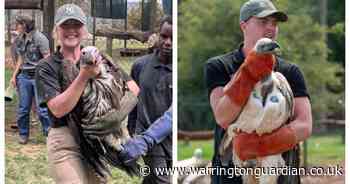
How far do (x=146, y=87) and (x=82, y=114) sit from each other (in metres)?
0.41

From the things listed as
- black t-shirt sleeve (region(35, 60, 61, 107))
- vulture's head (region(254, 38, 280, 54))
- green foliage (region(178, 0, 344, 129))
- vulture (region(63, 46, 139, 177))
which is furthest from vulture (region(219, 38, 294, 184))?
black t-shirt sleeve (region(35, 60, 61, 107))

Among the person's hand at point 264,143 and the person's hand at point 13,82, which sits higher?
A: the person's hand at point 13,82

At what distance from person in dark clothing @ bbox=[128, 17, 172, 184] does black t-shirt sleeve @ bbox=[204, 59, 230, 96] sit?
0.23m

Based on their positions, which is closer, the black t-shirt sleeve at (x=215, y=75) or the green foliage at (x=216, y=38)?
the black t-shirt sleeve at (x=215, y=75)

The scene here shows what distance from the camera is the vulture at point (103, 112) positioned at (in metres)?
4.18

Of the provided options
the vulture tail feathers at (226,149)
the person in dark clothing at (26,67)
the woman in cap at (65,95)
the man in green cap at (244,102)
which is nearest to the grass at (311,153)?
the vulture tail feathers at (226,149)

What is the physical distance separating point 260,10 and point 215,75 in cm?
45

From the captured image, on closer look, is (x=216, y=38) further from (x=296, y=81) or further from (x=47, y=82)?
(x=47, y=82)

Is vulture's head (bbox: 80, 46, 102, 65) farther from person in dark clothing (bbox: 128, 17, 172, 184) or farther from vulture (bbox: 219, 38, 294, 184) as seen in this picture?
vulture (bbox: 219, 38, 294, 184)

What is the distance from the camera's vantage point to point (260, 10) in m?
4.11

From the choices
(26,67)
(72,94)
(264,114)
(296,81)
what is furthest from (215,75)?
(26,67)

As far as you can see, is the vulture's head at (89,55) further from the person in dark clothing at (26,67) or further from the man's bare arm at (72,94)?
the person in dark clothing at (26,67)

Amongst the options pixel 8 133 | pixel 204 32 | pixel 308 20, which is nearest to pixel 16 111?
pixel 8 133

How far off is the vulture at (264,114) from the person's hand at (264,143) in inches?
1.1
